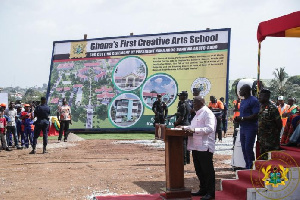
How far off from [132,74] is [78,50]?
3.89m

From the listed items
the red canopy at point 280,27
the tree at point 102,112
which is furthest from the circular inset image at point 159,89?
the red canopy at point 280,27

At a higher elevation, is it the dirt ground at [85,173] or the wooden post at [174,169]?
the wooden post at [174,169]

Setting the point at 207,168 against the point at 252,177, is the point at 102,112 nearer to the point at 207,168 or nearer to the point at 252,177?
the point at 252,177

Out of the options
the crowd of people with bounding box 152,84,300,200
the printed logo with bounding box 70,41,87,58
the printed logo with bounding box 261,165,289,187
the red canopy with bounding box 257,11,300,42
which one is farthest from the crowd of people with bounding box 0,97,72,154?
the printed logo with bounding box 70,41,87,58

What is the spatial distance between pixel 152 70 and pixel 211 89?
364 centimetres

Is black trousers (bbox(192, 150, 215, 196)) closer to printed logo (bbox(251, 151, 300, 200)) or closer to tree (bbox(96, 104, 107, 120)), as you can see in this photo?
printed logo (bbox(251, 151, 300, 200))

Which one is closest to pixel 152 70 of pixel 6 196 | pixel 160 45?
pixel 160 45

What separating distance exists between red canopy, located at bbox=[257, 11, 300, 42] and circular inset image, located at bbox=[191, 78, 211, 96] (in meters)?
13.2

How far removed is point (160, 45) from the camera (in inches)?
961

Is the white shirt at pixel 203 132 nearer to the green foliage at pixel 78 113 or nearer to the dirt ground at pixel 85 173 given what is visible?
the dirt ground at pixel 85 173

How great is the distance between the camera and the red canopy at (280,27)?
770 centimetres

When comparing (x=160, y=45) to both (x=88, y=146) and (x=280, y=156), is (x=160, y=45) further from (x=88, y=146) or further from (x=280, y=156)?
(x=280, y=156)

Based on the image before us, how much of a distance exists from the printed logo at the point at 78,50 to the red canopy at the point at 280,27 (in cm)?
1790

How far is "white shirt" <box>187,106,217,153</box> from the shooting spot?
6660 millimetres
